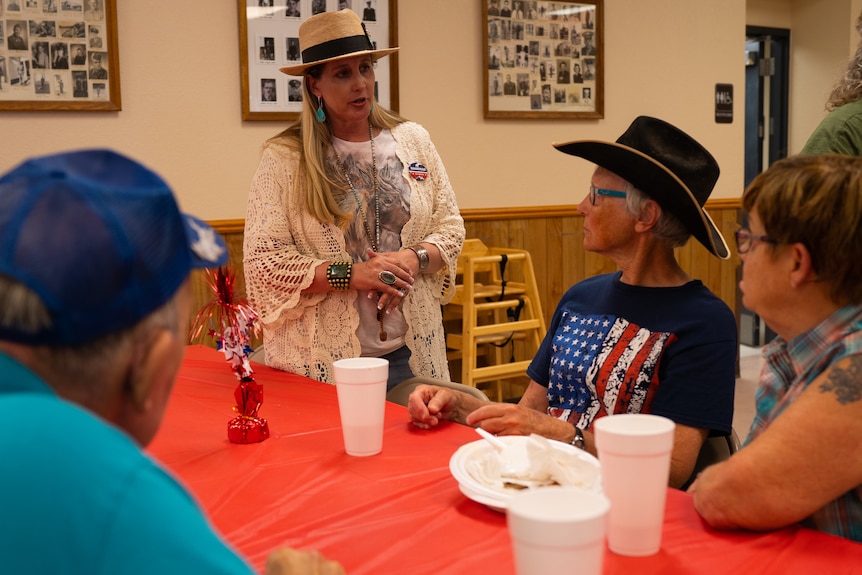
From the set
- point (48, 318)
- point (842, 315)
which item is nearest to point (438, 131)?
point (842, 315)

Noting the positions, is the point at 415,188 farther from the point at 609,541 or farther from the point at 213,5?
the point at 213,5

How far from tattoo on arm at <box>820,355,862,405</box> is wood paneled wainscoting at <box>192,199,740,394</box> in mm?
3462

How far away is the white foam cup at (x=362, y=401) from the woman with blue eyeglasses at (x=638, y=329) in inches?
7.1

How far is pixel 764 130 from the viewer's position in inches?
262

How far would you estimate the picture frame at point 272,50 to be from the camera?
3.99 meters

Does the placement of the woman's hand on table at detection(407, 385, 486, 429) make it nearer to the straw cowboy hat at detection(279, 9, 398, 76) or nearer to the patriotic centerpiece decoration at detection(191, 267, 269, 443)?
the patriotic centerpiece decoration at detection(191, 267, 269, 443)

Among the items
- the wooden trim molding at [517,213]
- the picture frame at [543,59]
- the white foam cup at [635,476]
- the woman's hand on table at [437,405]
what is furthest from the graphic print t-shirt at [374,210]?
the picture frame at [543,59]

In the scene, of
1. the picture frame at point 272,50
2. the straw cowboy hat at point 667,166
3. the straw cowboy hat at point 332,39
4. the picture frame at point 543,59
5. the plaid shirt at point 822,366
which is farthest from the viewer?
the picture frame at point 543,59

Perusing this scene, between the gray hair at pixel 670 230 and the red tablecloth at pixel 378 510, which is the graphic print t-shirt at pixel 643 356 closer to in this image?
the gray hair at pixel 670 230

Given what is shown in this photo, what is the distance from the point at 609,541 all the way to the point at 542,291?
3905 millimetres

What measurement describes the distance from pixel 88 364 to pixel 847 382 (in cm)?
93

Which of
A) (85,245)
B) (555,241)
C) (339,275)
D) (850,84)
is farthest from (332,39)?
(555,241)

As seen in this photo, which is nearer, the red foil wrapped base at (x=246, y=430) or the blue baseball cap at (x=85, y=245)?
the blue baseball cap at (x=85, y=245)

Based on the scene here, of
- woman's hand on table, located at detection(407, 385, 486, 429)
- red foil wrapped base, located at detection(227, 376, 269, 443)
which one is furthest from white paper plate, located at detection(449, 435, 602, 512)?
red foil wrapped base, located at detection(227, 376, 269, 443)
